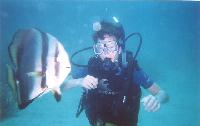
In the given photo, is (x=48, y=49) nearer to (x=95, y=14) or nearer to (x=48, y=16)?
(x=48, y=16)

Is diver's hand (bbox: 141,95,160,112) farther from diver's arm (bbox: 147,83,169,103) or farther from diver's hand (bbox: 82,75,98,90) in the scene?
diver's hand (bbox: 82,75,98,90)

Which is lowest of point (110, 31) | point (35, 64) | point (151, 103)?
point (151, 103)

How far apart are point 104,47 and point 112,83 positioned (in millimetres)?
258

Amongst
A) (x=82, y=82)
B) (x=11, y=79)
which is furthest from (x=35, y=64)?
(x=82, y=82)

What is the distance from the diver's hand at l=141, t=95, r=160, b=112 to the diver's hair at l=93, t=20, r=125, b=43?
457 mm

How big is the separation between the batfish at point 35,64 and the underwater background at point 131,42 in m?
0.05

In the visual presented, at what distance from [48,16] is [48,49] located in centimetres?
24

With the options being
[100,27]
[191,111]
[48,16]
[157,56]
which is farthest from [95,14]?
[191,111]

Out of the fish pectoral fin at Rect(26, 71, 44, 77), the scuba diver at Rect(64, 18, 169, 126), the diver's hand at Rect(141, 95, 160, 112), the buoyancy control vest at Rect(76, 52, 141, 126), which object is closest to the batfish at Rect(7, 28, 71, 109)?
the fish pectoral fin at Rect(26, 71, 44, 77)

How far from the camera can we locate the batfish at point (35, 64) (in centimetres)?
265

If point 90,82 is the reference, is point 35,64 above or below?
above

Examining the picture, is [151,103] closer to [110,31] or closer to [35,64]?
[110,31]

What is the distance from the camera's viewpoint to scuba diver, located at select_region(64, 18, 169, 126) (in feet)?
8.77

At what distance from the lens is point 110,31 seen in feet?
8.77
